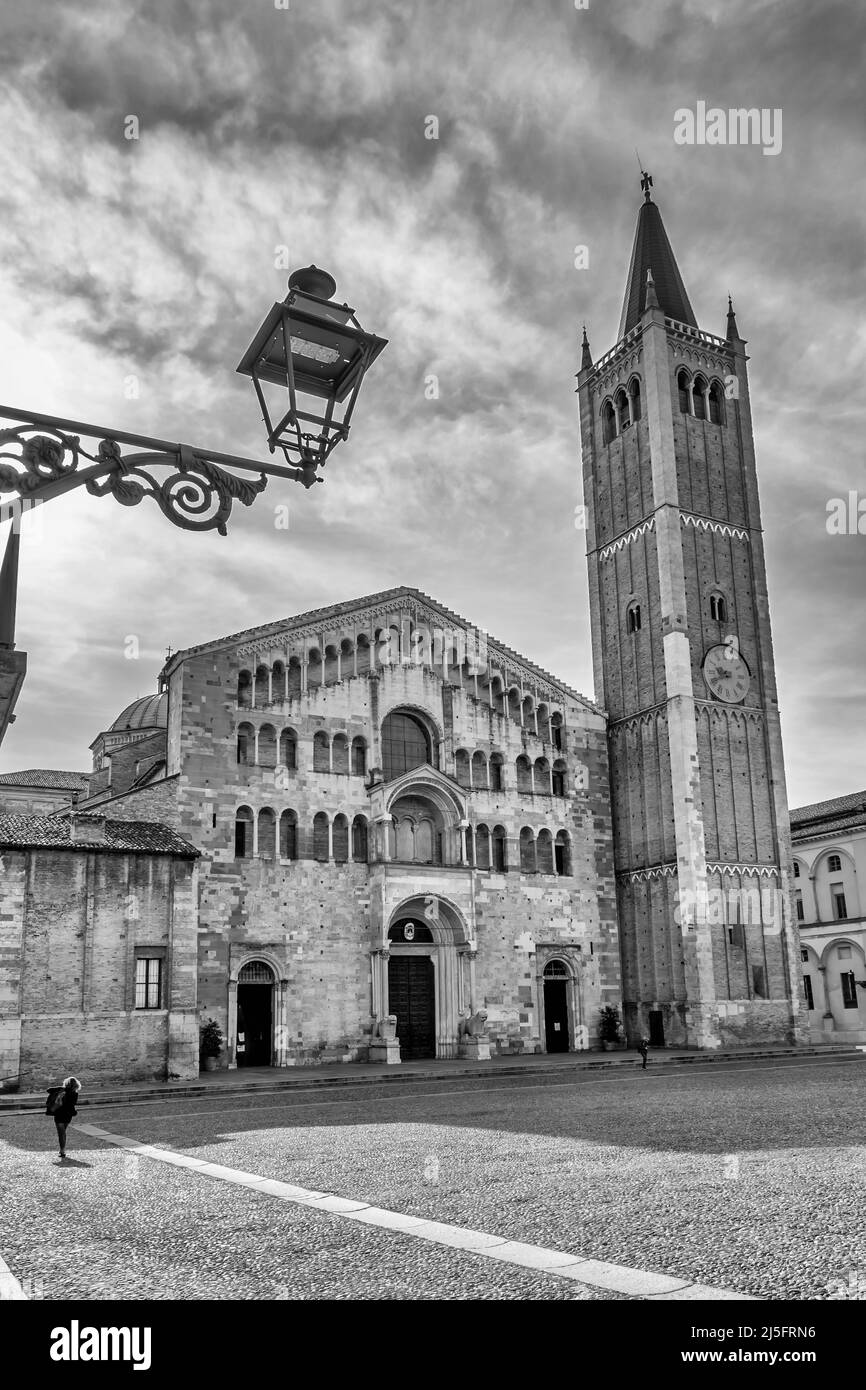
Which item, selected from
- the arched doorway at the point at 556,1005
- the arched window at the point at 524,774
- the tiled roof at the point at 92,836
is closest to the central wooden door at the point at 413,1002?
the arched doorway at the point at 556,1005

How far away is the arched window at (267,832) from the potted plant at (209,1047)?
18.6ft

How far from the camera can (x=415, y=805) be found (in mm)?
38750

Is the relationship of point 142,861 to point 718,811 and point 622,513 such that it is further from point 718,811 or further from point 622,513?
point 622,513

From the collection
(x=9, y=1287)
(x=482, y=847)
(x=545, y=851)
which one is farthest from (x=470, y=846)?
(x=9, y=1287)

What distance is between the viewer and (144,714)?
2324 inches

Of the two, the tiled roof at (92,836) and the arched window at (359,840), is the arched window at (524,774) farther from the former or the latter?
the tiled roof at (92,836)

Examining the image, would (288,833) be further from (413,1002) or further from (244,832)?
(413,1002)

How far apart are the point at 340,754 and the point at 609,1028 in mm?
13826

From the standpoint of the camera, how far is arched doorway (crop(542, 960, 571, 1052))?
3897 centimetres

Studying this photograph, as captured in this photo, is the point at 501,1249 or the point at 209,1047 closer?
the point at 501,1249

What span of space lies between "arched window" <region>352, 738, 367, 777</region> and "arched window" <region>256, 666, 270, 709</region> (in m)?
3.46

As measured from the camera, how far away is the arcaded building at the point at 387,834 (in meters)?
34.2

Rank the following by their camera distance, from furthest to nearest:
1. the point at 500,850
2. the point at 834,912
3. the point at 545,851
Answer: the point at 834,912, the point at 545,851, the point at 500,850

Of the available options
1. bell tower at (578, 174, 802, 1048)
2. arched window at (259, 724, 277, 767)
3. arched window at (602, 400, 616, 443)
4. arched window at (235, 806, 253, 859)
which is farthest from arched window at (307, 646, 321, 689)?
arched window at (602, 400, 616, 443)
